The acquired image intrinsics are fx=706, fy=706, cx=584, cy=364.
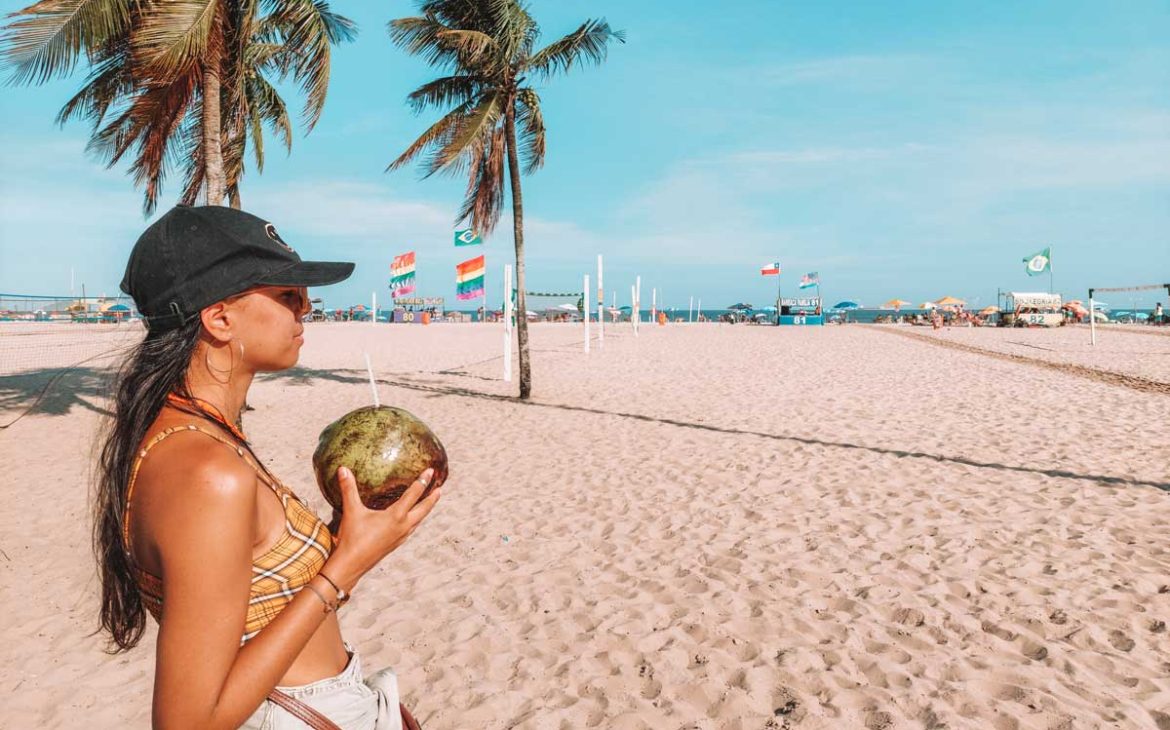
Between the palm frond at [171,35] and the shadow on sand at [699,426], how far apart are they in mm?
7217

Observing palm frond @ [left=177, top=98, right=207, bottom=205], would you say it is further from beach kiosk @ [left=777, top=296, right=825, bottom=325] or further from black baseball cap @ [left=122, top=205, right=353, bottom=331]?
beach kiosk @ [left=777, top=296, right=825, bottom=325]

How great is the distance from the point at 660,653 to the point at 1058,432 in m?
8.17

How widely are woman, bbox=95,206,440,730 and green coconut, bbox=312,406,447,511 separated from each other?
3.1 inches

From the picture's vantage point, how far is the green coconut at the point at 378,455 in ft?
4.79

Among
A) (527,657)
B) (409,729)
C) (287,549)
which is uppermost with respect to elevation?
(287,549)

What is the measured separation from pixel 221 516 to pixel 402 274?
5351cm

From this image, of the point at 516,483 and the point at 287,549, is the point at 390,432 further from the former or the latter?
the point at 516,483

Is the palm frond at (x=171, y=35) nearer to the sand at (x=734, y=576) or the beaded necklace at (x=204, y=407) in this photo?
the sand at (x=734, y=576)

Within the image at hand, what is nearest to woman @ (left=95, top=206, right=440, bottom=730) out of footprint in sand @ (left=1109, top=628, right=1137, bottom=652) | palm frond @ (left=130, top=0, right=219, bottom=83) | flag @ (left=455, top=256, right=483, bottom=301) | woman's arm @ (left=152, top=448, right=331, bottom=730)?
woman's arm @ (left=152, top=448, right=331, bottom=730)

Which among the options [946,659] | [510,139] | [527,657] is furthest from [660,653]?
[510,139]

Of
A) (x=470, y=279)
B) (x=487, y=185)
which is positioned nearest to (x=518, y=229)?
(x=487, y=185)

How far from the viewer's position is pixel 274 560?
126 cm

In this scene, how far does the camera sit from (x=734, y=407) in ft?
39.4

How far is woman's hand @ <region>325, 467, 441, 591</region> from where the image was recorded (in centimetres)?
123
